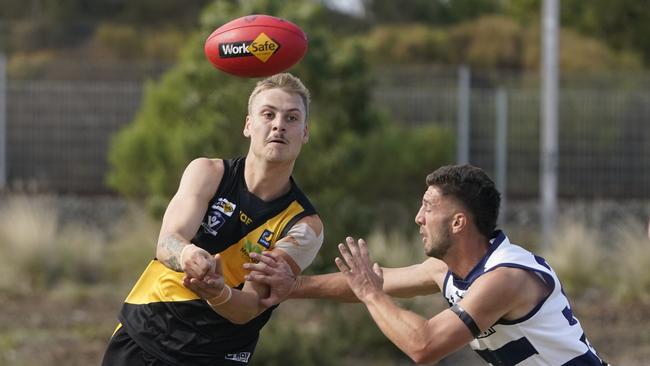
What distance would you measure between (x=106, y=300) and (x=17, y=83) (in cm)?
579

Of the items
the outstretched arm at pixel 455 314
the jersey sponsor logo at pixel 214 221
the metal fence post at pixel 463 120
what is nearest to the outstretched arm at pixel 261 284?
the jersey sponsor logo at pixel 214 221

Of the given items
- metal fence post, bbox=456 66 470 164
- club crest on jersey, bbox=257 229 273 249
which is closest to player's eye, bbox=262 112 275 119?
club crest on jersey, bbox=257 229 273 249

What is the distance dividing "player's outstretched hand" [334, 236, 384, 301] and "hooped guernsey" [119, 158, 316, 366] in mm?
633

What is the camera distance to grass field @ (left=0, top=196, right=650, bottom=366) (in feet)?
35.3

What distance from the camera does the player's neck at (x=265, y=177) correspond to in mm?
5914

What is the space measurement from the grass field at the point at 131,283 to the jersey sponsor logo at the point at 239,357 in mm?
4049

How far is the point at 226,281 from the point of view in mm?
5863

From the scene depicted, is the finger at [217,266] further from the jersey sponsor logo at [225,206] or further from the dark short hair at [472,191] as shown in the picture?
the dark short hair at [472,191]

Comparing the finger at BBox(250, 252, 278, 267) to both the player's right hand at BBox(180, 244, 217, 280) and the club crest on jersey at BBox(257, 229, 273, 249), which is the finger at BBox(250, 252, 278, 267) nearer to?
the club crest on jersey at BBox(257, 229, 273, 249)

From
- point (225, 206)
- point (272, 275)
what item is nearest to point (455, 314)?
point (272, 275)

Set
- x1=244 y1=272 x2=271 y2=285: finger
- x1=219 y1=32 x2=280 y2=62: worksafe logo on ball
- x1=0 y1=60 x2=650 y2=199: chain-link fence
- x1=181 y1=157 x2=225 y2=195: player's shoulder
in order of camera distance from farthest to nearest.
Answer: x1=0 y1=60 x2=650 y2=199: chain-link fence → x1=219 y1=32 x2=280 y2=62: worksafe logo on ball → x1=181 y1=157 x2=225 y2=195: player's shoulder → x1=244 y1=272 x2=271 y2=285: finger

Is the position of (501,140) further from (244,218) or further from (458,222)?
(458,222)

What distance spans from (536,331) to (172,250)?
5.63 feet

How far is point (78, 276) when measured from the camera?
13.8m
